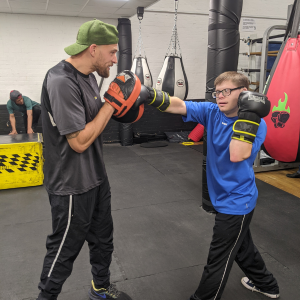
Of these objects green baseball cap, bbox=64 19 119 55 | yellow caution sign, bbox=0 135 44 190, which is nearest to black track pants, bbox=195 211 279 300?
green baseball cap, bbox=64 19 119 55

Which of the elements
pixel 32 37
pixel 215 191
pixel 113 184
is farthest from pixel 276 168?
pixel 32 37

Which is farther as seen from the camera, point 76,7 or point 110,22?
point 110,22

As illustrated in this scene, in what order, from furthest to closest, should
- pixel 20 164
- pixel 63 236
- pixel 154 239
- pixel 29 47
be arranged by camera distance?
pixel 29 47 < pixel 20 164 < pixel 154 239 < pixel 63 236

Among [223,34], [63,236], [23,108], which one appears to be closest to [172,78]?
[223,34]

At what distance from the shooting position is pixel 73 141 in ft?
4.64

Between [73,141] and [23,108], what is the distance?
5004mm

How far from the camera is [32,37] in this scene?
636cm

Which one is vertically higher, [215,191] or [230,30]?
[230,30]

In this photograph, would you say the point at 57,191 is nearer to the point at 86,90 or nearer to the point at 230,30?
the point at 86,90

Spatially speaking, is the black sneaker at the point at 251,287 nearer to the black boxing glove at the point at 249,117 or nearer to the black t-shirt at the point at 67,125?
the black boxing glove at the point at 249,117

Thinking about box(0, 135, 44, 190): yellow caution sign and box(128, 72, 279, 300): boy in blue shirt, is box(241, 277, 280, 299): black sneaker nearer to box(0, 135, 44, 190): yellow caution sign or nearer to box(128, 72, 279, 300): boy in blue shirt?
box(128, 72, 279, 300): boy in blue shirt

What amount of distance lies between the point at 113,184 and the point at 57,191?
2778mm

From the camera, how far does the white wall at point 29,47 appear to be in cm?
621

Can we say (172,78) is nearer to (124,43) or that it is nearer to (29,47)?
(124,43)
